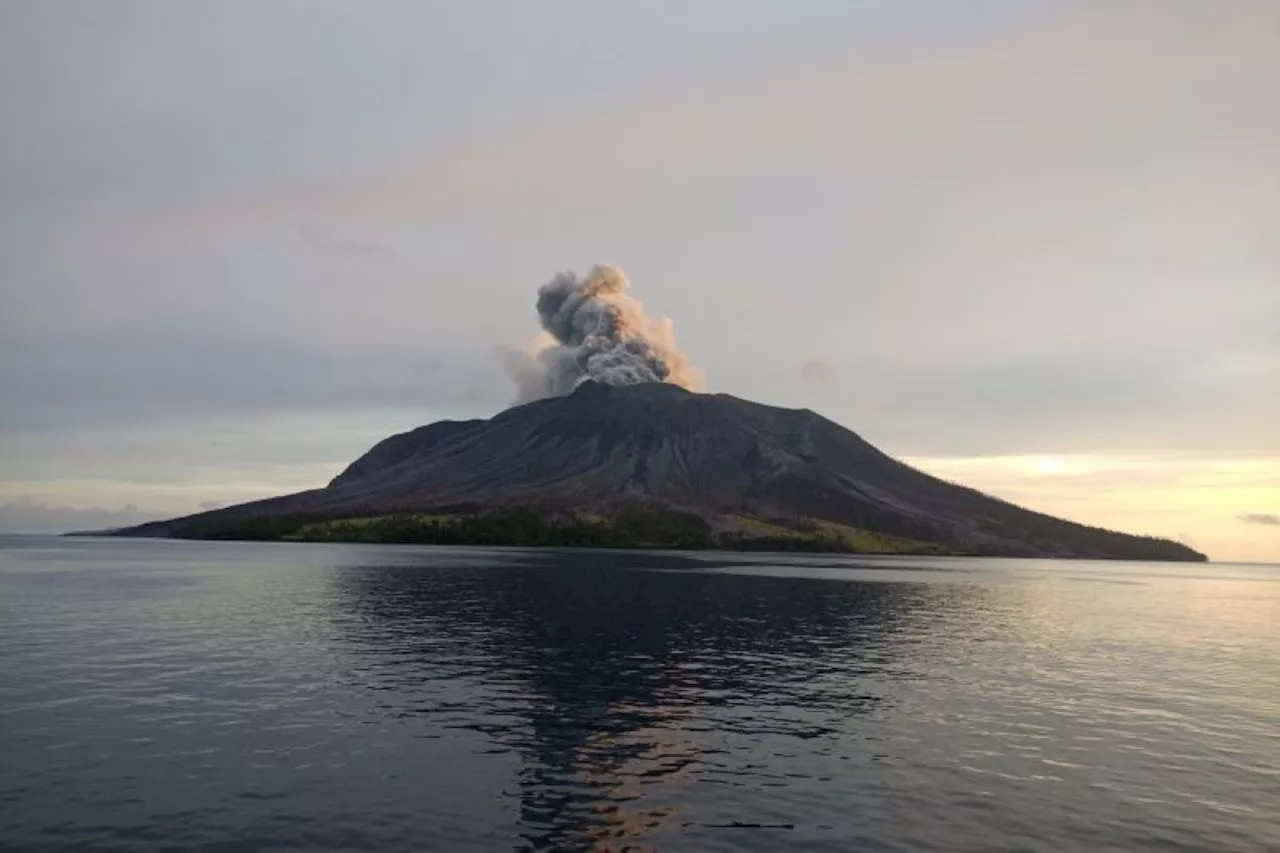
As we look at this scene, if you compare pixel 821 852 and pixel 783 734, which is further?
pixel 783 734

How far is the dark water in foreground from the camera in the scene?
28.5m

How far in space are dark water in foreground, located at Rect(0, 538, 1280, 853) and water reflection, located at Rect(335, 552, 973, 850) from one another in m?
0.23

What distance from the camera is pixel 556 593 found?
374 ft

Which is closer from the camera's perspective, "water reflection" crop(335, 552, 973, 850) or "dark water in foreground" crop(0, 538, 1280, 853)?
"dark water in foreground" crop(0, 538, 1280, 853)

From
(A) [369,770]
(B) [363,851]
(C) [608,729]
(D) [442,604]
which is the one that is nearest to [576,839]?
(B) [363,851]

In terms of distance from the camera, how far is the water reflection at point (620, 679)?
3238 cm

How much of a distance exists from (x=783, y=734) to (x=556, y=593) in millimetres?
75334

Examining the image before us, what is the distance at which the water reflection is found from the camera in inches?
1275

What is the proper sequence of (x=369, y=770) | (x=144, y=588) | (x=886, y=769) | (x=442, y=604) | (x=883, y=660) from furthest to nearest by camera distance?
(x=144, y=588) → (x=442, y=604) → (x=883, y=660) → (x=886, y=769) → (x=369, y=770)

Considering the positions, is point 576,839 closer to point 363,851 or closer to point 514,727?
point 363,851

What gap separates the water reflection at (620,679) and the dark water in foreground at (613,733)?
0.23 meters

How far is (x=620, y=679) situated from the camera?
5353 centimetres

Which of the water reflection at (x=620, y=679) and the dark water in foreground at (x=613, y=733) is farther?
the water reflection at (x=620, y=679)

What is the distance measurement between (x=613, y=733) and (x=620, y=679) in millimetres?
13153
